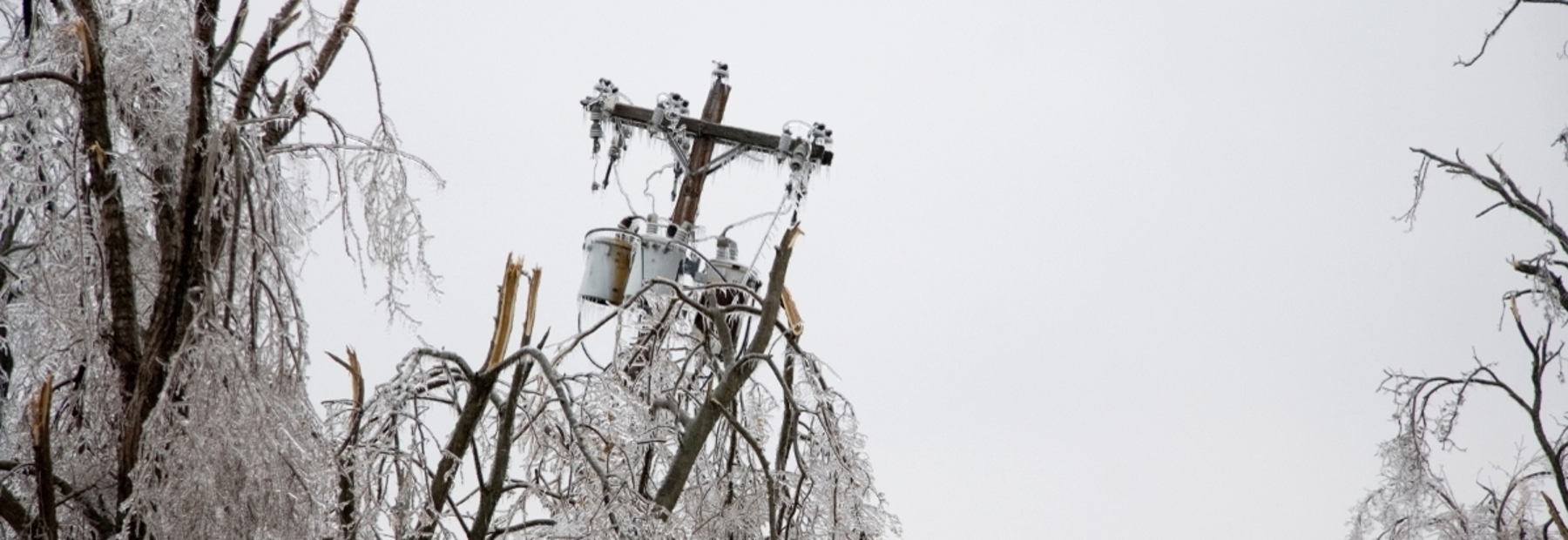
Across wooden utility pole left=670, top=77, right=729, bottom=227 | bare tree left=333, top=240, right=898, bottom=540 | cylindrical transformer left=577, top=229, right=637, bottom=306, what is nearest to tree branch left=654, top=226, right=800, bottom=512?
bare tree left=333, top=240, right=898, bottom=540

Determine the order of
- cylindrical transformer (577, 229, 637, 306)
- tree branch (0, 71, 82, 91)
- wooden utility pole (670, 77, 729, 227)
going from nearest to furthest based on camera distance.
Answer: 1. tree branch (0, 71, 82, 91)
2. cylindrical transformer (577, 229, 637, 306)
3. wooden utility pole (670, 77, 729, 227)

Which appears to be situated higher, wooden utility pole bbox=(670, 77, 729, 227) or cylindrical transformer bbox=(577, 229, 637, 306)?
wooden utility pole bbox=(670, 77, 729, 227)

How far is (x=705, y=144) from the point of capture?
7.41 meters

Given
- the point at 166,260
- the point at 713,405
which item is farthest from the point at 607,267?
the point at 166,260

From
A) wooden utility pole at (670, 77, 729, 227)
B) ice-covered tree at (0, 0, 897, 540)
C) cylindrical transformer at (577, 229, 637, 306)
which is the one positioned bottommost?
ice-covered tree at (0, 0, 897, 540)

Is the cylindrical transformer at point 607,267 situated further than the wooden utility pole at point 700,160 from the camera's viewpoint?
No

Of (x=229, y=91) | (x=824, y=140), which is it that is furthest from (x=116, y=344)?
(x=824, y=140)

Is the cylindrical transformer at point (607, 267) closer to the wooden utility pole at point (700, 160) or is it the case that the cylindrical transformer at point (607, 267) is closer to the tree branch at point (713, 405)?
the wooden utility pole at point (700, 160)

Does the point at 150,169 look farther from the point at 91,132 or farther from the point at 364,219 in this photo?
the point at 364,219

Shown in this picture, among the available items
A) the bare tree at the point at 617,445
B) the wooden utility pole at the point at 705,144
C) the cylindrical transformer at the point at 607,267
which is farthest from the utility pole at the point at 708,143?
the bare tree at the point at 617,445

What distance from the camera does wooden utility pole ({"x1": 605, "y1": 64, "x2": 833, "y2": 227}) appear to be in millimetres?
7246

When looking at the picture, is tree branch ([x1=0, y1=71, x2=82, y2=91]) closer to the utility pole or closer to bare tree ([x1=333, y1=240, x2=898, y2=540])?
bare tree ([x1=333, y1=240, x2=898, y2=540])

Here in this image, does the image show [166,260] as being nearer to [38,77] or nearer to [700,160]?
[38,77]

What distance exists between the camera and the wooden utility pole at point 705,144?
7.25 m
